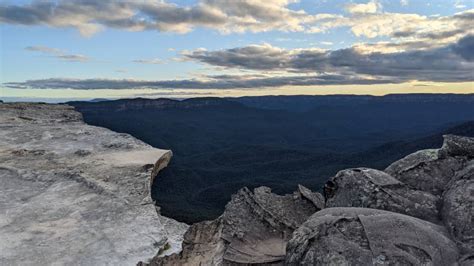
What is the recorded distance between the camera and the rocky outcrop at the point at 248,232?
8.09 meters

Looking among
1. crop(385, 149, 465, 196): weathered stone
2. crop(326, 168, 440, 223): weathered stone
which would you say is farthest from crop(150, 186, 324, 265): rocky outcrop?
crop(385, 149, 465, 196): weathered stone

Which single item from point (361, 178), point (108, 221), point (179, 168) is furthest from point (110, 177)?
point (179, 168)

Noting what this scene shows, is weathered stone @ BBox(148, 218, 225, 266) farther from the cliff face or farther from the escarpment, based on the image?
the cliff face

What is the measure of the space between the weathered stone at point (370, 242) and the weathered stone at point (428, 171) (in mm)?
1894

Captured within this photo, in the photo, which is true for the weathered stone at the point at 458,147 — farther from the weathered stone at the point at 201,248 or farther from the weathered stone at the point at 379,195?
the weathered stone at the point at 201,248

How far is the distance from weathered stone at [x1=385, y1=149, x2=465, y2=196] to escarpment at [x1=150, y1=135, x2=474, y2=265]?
0.06ft

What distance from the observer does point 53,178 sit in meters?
11.5

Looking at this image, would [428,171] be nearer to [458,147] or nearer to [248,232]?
[458,147]

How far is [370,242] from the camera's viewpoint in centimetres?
621

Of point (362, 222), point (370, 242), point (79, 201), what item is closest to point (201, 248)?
point (79, 201)

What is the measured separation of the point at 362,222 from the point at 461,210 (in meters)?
1.66

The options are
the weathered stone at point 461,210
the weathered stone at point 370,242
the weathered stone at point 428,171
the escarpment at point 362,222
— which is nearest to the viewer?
the weathered stone at point 370,242

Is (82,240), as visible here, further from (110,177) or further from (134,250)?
(110,177)

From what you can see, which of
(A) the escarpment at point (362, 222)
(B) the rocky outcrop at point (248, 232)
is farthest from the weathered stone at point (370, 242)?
(B) the rocky outcrop at point (248, 232)
